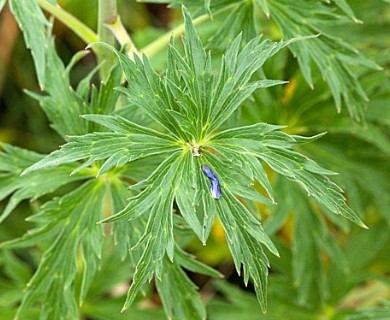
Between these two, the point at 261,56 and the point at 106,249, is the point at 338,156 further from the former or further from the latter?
the point at 261,56

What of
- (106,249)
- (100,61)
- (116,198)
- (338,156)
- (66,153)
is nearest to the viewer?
(66,153)

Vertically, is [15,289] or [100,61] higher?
[100,61]

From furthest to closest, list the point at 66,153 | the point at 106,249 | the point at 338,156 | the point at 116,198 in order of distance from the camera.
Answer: the point at 338,156
the point at 106,249
the point at 116,198
the point at 66,153

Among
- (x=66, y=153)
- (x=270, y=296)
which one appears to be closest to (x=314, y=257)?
(x=270, y=296)

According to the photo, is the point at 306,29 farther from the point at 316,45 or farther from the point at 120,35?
the point at 120,35

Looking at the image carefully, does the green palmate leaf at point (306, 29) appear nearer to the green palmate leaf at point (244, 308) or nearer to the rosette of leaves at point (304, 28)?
the rosette of leaves at point (304, 28)

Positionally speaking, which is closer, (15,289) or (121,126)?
(121,126)

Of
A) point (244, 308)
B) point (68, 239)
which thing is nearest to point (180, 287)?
point (68, 239)
